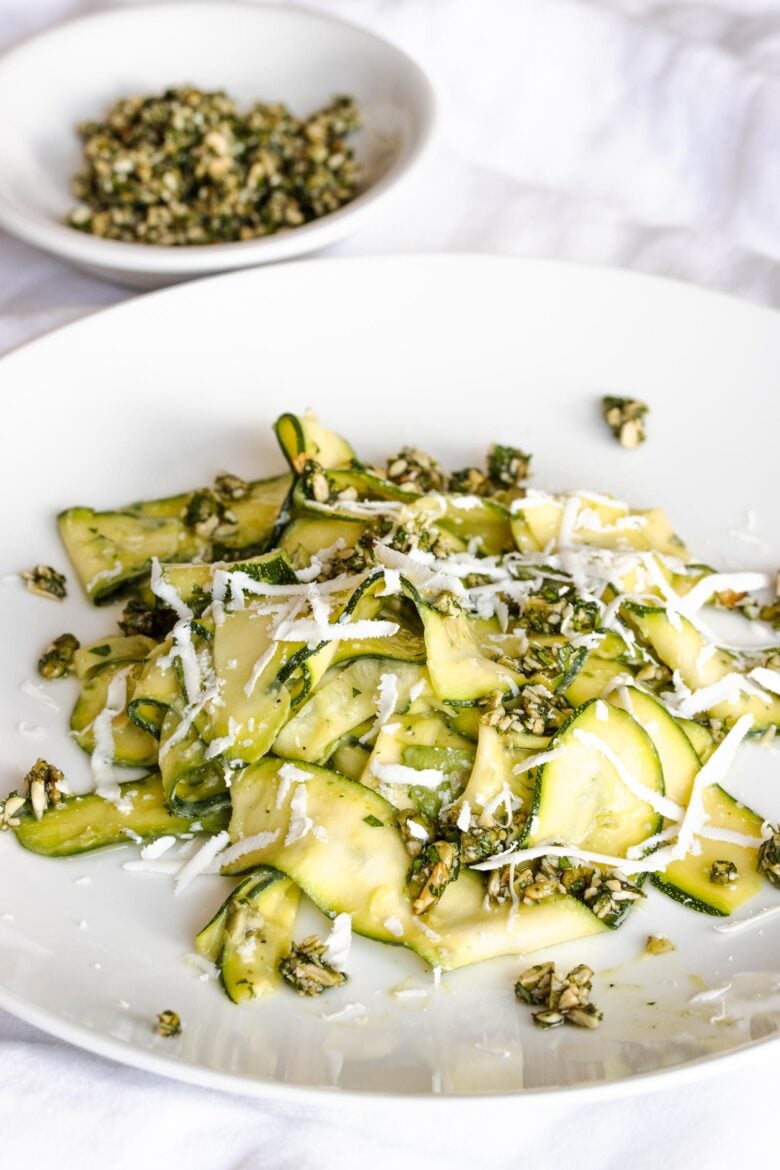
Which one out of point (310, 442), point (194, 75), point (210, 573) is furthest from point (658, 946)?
point (194, 75)

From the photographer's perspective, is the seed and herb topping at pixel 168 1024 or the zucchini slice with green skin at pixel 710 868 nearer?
the seed and herb topping at pixel 168 1024

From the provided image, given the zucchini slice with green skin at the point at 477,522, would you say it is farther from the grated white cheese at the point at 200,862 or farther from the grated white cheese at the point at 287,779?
the grated white cheese at the point at 200,862

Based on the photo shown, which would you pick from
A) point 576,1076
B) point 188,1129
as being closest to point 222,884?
point 188,1129

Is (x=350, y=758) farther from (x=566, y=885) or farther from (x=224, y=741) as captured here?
(x=566, y=885)

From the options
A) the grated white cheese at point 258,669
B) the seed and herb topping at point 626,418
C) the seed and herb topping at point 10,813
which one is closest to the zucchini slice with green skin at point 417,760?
the grated white cheese at point 258,669

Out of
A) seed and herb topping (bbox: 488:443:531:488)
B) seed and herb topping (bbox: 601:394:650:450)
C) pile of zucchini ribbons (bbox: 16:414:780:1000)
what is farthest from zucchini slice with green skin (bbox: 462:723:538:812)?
seed and herb topping (bbox: 601:394:650:450)
